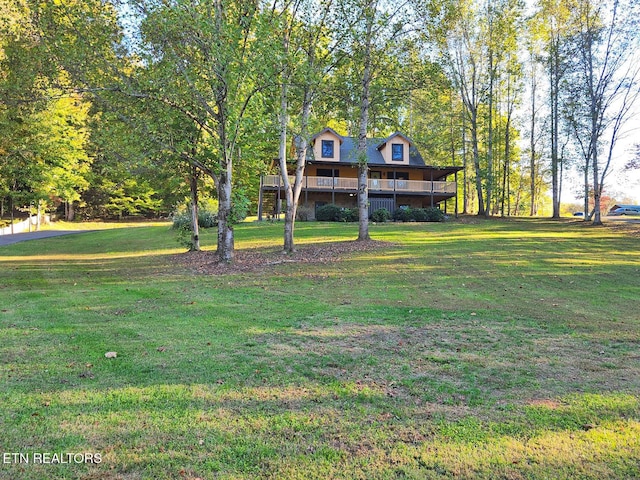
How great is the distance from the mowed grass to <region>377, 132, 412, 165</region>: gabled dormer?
2476 centimetres

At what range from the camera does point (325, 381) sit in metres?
3.79

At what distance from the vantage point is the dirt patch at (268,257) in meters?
11.8

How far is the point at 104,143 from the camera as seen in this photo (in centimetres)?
1334

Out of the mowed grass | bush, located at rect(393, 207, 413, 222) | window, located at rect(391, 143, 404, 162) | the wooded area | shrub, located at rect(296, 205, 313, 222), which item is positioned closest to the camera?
the mowed grass

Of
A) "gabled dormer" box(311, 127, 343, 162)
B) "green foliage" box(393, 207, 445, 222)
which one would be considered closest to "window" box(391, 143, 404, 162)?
"gabled dormer" box(311, 127, 343, 162)

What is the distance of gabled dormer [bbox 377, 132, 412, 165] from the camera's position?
32.5 m

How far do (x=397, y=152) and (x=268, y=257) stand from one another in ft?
72.8

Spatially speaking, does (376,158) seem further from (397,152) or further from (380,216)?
(380,216)

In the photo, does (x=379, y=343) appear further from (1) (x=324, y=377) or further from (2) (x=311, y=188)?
(2) (x=311, y=188)

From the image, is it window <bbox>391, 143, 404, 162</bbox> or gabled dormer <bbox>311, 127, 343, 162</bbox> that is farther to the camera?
window <bbox>391, 143, 404, 162</bbox>

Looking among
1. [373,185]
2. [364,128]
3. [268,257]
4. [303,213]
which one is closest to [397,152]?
[373,185]

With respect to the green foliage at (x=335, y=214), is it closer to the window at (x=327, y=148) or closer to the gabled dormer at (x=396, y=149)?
the window at (x=327, y=148)

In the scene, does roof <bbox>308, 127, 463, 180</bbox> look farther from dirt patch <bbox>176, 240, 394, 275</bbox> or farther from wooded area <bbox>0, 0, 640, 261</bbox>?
dirt patch <bbox>176, 240, 394, 275</bbox>

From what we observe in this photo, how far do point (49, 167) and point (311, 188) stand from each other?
19.1 metres
